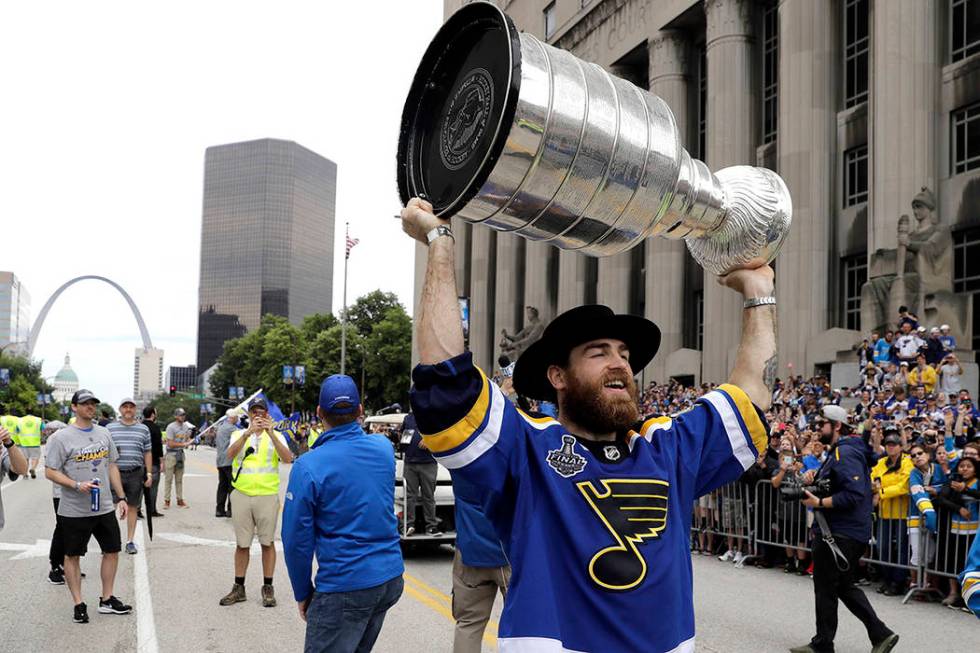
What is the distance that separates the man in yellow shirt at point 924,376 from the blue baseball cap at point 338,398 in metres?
12.2

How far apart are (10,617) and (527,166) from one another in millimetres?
8179

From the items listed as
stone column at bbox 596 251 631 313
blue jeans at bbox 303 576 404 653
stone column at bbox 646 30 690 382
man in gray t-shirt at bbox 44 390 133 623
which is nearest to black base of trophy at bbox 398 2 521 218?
blue jeans at bbox 303 576 404 653

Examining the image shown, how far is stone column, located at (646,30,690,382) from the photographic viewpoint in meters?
31.9

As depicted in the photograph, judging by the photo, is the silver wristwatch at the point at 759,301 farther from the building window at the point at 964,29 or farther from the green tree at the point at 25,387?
the green tree at the point at 25,387

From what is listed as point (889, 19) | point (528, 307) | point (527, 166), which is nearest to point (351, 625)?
point (527, 166)

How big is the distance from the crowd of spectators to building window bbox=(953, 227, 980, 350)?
486 centimetres

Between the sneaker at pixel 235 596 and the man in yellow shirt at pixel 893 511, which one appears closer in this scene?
the sneaker at pixel 235 596

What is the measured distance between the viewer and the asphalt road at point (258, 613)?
771 centimetres

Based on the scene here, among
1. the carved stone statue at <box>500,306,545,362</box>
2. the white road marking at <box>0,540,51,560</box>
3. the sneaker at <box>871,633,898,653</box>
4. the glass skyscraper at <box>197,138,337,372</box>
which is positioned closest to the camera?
the sneaker at <box>871,633,898,653</box>

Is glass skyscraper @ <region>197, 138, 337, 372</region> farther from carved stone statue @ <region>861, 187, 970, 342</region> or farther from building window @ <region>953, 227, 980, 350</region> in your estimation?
carved stone statue @ <region>861, 187, 970, 342</region>

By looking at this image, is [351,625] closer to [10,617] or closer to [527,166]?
[527,166]

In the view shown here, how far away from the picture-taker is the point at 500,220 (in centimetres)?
282

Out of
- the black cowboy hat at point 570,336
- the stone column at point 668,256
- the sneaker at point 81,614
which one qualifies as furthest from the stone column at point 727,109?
the black cowboy hat at point 570,336

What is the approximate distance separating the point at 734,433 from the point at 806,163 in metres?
24.1
